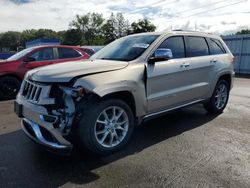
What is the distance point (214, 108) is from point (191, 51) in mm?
1610

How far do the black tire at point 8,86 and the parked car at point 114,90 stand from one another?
4.29 metres

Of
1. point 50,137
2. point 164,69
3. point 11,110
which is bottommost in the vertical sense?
point 11,110

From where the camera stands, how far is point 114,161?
3.48m

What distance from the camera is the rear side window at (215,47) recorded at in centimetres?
539

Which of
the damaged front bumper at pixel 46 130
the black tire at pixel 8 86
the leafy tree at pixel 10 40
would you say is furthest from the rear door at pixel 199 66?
the leafy tree at pixel 10 40

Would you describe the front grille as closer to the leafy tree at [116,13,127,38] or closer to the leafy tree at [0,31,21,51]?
the leafy tree at [116,13,127,38]

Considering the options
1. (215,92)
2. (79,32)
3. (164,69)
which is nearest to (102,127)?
(164,69)

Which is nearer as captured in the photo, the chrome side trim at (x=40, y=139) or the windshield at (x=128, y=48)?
the chrome side trim at (x=40, y=139)

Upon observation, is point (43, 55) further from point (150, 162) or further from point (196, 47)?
point (150, 162)

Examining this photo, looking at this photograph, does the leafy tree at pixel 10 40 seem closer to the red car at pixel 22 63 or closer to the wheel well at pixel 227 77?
the red car at pixel 22 63

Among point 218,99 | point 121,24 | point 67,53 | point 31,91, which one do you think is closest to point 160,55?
point 31,91

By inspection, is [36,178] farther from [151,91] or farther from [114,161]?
[151,91]

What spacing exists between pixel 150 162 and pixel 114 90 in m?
1.11

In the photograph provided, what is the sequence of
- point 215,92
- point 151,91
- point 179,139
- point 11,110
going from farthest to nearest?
point 11,110 → point 215,92 → point 179,139 → point 151,91
